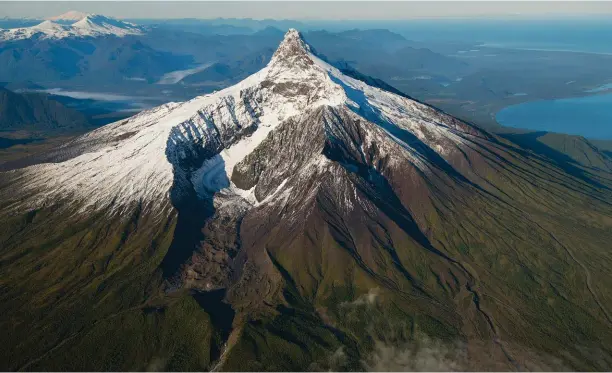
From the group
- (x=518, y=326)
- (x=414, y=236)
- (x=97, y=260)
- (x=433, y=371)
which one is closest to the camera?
(x=433, y=371)

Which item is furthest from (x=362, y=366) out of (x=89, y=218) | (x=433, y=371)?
(x=89, y=218)

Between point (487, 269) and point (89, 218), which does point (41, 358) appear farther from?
point (487, 269)

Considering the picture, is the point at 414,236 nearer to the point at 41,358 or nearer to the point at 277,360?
the point at 277,360

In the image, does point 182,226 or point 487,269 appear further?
point 182,226

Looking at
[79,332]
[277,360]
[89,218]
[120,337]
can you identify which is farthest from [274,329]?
[89,218]

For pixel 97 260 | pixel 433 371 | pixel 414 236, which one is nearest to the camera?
pixel 433 371

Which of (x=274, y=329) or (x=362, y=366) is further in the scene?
(x=274, y=329)

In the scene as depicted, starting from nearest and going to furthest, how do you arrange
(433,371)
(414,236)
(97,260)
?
(433,371) → (97,260) → (414,236)

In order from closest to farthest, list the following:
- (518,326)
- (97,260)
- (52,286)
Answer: (518,326)
(52,286)
(97,260)
